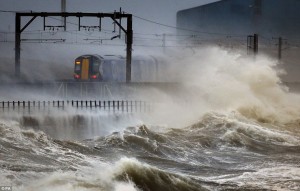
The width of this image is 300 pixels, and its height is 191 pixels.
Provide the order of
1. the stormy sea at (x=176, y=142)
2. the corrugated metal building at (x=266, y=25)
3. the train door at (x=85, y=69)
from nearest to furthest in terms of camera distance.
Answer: the stormy sea at (x=176, y=142) < the train door at (x=85, y=69) < the corrugated metal building at (x=266, y=25)

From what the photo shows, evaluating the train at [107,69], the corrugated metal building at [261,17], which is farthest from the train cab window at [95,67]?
the corrugated metal building at [261,17]

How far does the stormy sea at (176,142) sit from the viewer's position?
403 inches

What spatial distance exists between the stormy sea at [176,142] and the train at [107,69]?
767 cm

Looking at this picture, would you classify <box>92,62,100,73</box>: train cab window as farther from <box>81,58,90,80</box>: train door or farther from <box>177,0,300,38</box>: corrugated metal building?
<box>177,0,300,38</box>: corrugated metal building

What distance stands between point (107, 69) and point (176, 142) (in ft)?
68.7

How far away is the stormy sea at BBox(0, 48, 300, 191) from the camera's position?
10242 mm

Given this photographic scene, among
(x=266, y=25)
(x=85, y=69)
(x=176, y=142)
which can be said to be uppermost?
(x=266, y=25)

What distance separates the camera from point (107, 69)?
3747 cm

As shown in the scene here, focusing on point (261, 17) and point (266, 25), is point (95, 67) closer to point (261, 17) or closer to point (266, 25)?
point (261, 17)

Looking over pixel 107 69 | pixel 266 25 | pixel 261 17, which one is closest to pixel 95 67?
pixel 107 69

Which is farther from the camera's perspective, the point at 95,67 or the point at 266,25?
the point at 266,25

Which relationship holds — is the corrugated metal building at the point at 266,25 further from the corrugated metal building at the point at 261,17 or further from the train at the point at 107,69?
the train at the point at 107,69

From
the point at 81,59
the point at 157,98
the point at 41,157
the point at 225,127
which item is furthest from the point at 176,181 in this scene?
the point at 81,59

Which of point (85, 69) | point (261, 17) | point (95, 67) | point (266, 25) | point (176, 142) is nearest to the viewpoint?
point (176, 142)
